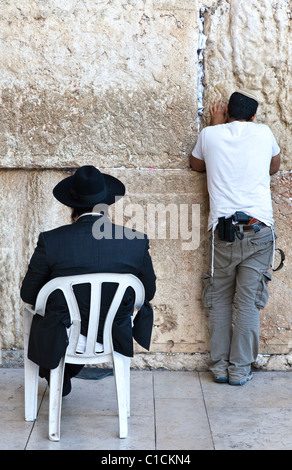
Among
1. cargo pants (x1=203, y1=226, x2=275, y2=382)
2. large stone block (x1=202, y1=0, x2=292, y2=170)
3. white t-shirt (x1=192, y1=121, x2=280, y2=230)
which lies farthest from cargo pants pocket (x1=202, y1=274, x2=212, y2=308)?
large stone block (x1=202, y1=0, x2=292, y2=170)

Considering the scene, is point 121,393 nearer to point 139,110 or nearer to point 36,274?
point 36,274

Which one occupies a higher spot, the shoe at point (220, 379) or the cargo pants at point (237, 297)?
the cargo pants at point (237, 297)

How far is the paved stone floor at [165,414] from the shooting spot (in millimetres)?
3094

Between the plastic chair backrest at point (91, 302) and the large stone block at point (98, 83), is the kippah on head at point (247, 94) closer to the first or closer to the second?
the large stone block at point (98, 83)

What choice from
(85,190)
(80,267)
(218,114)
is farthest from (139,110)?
(80,267)

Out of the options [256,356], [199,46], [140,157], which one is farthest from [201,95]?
[256,356]

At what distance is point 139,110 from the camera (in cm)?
413

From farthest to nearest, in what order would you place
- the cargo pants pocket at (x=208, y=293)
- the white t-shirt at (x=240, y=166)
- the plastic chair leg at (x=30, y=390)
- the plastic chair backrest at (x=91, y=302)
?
the cargo pants pocket at (x=208, y=293), the white t-shirt at (x=240, y=166), the plastic chair leg at (x=30, y=390), the plastic chair backrest at (x=91, y=302)

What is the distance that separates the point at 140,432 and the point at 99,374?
3.08ft

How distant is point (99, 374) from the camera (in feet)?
13.5

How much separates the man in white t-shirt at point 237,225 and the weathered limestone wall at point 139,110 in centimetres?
18

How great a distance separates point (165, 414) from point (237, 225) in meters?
1.22

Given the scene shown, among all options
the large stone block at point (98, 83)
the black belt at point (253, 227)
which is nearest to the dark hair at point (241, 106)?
the large stone block at point (98, 83)

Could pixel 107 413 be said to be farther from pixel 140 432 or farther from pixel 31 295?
pixel 31 295
